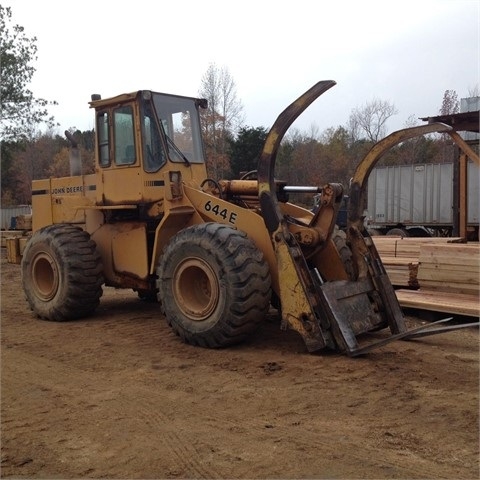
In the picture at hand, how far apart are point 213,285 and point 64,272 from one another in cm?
270

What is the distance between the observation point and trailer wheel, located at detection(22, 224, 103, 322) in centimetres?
772

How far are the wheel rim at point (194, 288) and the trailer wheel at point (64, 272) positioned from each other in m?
1.92

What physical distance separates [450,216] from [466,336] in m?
14.4

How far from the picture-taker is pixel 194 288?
6.50 meters

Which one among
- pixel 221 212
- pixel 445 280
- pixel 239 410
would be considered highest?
pixel 221 212

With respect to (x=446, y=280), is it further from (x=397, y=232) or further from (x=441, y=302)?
(x=397, y=232)

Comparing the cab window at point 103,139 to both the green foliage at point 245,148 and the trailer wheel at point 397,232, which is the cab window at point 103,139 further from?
the green foliage at point 245,148

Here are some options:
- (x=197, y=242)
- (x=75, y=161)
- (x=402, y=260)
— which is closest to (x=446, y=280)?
(x=402, y=260)

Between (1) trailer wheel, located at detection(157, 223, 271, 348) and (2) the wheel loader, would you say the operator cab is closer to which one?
(2) the wheel loader

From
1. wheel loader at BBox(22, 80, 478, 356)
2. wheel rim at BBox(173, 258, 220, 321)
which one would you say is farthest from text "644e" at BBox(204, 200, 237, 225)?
wheel rim at BBox(173, 258, 220, 321)

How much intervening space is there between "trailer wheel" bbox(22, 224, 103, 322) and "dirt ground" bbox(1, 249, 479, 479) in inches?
A: 44.5

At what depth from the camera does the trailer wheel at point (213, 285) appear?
5777 millimetres

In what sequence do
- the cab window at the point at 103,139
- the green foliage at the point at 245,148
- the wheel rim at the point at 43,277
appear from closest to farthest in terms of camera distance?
the cab window at the point at 103,139, the wheel rim at the point at 43,277, the green foliage at the point at 245,148

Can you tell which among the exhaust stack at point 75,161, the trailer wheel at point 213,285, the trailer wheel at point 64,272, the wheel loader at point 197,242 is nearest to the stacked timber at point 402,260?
the wheel loader at point 197,242
